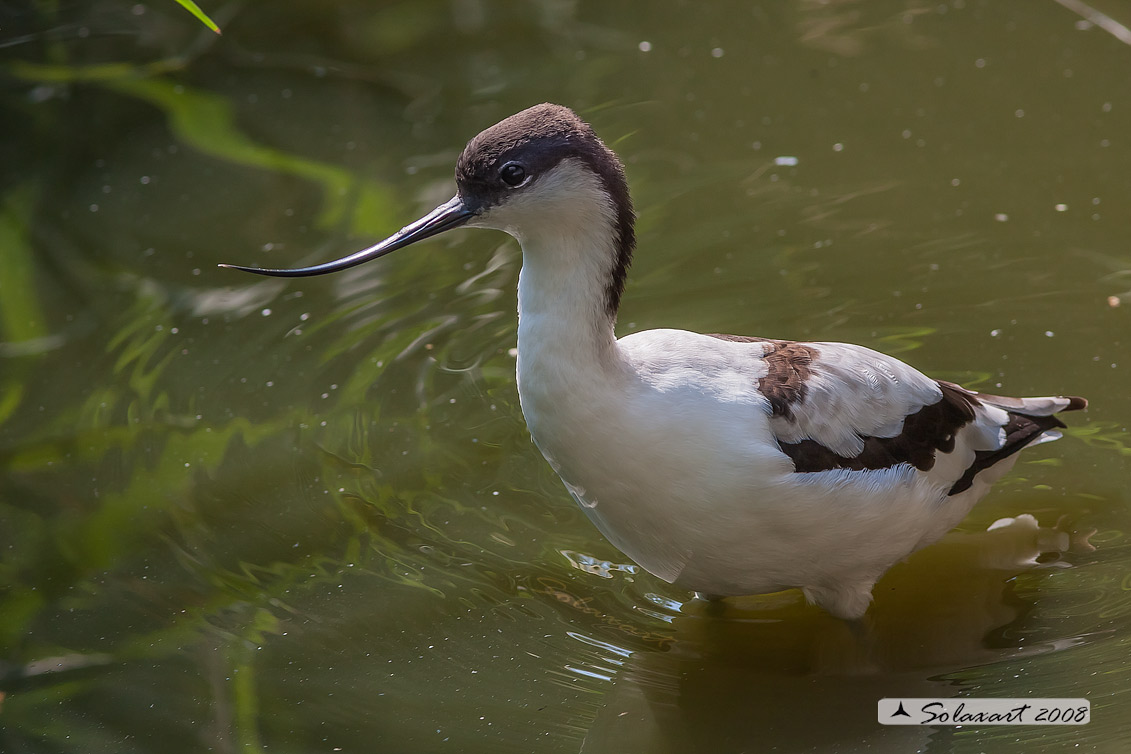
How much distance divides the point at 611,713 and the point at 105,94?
4.79m

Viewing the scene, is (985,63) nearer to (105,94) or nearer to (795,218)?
(795,218)

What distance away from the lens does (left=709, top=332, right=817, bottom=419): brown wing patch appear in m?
3.38

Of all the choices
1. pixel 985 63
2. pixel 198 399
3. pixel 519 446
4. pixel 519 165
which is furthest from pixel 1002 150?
pixel 198 399

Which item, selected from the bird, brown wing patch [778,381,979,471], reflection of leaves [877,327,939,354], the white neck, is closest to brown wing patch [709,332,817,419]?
the bird

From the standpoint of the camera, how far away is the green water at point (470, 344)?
3.49 m

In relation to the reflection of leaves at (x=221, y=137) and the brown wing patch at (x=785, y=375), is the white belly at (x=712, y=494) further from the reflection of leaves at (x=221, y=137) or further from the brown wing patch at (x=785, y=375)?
the reflection of leaves at (x=221, y=137)

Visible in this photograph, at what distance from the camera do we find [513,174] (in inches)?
124

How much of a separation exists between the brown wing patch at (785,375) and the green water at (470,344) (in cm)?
82

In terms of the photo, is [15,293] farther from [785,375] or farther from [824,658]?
[824,658]

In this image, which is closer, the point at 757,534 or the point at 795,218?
the point at 757,534

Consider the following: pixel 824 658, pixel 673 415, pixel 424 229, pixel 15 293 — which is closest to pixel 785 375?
pixel 673 415

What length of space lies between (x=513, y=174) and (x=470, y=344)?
183cm

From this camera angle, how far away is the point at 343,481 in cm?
430

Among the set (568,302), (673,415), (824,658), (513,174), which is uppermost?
(513,174)
